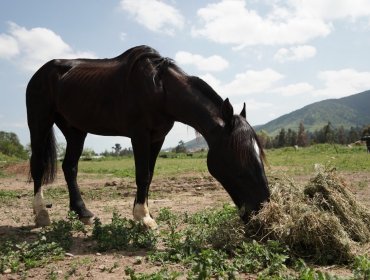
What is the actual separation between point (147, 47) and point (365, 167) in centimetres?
1180

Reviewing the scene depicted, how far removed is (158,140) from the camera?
5285 millimetres

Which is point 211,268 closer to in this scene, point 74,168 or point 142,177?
point 142,177

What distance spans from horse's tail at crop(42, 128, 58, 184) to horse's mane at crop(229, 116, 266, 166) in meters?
3.30

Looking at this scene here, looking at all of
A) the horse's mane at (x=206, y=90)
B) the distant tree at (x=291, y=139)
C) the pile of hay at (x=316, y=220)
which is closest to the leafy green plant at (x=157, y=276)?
the pile of hay at (x=316, y=220)

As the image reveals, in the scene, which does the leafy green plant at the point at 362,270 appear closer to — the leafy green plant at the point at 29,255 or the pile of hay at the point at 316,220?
the pile of hay at the point at 316,220

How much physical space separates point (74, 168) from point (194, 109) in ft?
8.26

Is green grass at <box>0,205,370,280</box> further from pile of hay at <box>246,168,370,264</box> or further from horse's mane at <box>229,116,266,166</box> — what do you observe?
horse's mane at <box>229,116,266,166</box>

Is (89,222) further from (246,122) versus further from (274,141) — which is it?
(274,141)

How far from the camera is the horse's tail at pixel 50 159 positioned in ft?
20.0

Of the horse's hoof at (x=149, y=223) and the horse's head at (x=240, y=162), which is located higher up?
the horse's head at (x=240, y=162)

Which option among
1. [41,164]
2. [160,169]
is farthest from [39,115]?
[160,169]

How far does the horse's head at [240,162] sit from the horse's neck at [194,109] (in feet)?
0.55

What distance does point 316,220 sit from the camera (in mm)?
3838

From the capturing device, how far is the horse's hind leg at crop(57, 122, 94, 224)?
5723 millimetres
